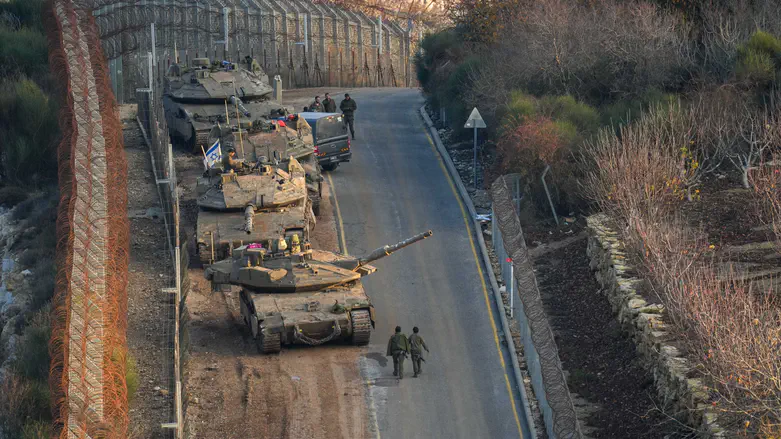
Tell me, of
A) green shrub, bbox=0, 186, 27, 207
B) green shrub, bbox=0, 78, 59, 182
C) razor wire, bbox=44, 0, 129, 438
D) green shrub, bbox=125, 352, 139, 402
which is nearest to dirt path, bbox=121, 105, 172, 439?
green shrub, bbox=125, 352, 139, 402

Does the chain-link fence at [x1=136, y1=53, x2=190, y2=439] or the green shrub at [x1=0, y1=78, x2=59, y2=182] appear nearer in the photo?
the chain-link fence at [x1=136, y1=53, x2=190, y2=439]

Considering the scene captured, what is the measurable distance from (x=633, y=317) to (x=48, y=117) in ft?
83.1

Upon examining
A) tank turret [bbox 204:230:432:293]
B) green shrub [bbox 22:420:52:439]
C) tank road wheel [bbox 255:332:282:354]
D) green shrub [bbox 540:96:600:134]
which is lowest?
green shrub [bbox 22:420:52:439]

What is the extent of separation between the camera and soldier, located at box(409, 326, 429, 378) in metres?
26.9

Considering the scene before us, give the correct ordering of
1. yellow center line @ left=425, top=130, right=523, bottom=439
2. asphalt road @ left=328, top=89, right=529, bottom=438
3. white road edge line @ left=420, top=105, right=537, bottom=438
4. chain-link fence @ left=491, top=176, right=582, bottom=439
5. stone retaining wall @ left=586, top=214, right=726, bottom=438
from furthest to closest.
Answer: yellow center line @ left=425, top=130, right=523, bottom=439, white road edge line @ left=420, top=105, right=537, bottom=438, asphalt road @ left=328, top=89, right=529, bottom=438, chain-link fence @ left=491, top=176, right=582, bottom=439, stone retaining wall @ left=586, top=214, right=726, bottom=438

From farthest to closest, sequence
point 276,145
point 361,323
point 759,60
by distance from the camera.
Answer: point 759,60
point 276,145
point 361,323

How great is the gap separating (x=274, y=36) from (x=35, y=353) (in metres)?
36.9

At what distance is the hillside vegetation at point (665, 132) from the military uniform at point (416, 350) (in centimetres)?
530

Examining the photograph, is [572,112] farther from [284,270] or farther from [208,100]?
[284,270]

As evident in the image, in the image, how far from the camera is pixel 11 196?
4269 cm

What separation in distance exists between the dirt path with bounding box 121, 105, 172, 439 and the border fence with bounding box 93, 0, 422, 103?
55.1 feet

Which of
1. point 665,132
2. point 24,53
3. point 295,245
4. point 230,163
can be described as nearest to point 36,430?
point 295,245

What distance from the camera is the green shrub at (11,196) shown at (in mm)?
42531

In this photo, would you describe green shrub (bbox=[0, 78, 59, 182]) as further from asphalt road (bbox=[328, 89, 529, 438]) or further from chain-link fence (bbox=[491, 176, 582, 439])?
chain-link fence (bbox=[491, 176, 582, 439])
